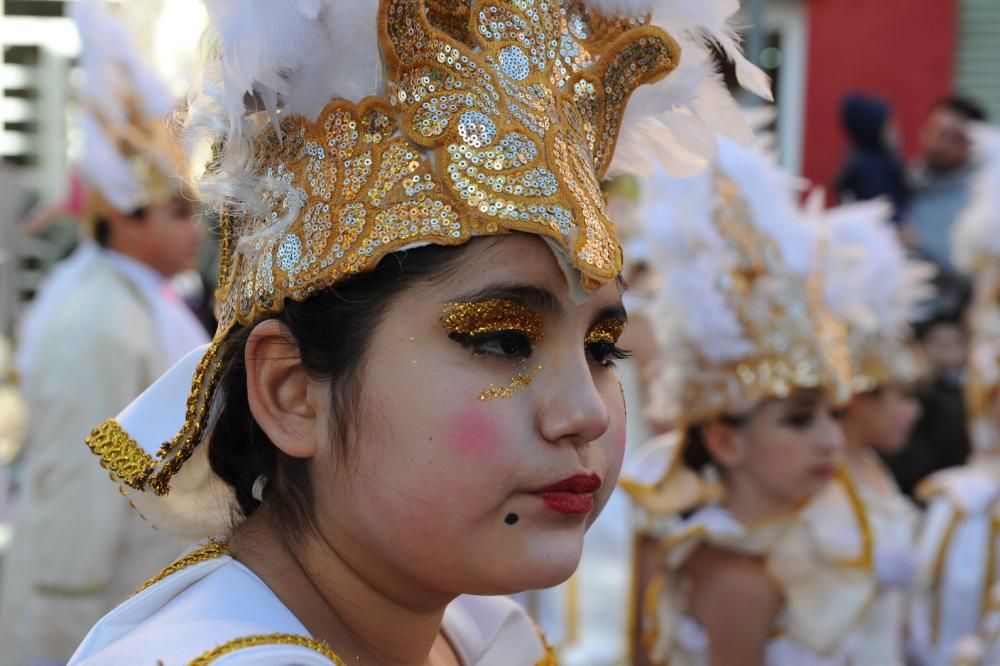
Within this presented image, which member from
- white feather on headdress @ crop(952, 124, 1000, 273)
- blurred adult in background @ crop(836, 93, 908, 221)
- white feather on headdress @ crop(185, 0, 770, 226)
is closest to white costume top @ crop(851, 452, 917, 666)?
white feather on headdress @ crop(952, 124, 1000, 273)

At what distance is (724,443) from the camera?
4469 mm

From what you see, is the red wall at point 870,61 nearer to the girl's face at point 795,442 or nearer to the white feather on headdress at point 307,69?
the girl's face at point 795,442

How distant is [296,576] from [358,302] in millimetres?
A: 406

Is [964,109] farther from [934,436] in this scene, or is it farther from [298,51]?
[298,51]

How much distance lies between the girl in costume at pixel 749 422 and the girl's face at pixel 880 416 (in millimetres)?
975

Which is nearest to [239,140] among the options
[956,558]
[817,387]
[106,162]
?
[817,387]

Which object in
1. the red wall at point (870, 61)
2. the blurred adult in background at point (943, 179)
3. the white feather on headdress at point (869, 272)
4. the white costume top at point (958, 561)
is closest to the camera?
the white feather on headdress at point (869, 272)

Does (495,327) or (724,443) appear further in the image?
(724,443)

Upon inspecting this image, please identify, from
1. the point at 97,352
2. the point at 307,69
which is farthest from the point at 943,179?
the point at 307,69

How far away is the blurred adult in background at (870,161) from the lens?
8891 millimetres

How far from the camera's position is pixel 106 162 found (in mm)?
5344

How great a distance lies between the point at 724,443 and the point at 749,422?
15 centimetres

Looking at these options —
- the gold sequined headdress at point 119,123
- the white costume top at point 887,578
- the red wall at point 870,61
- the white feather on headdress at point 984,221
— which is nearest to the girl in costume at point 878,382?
the white costume top at point 887,578

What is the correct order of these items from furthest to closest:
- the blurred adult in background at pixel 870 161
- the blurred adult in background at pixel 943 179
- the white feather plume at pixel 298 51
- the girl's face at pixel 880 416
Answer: the blurred adult in background at pixel 870 161 → the blurred adult in background at pixel 943 179 → the girl's face at pixel 880 416 → the white feather plume at pixel 298 51
